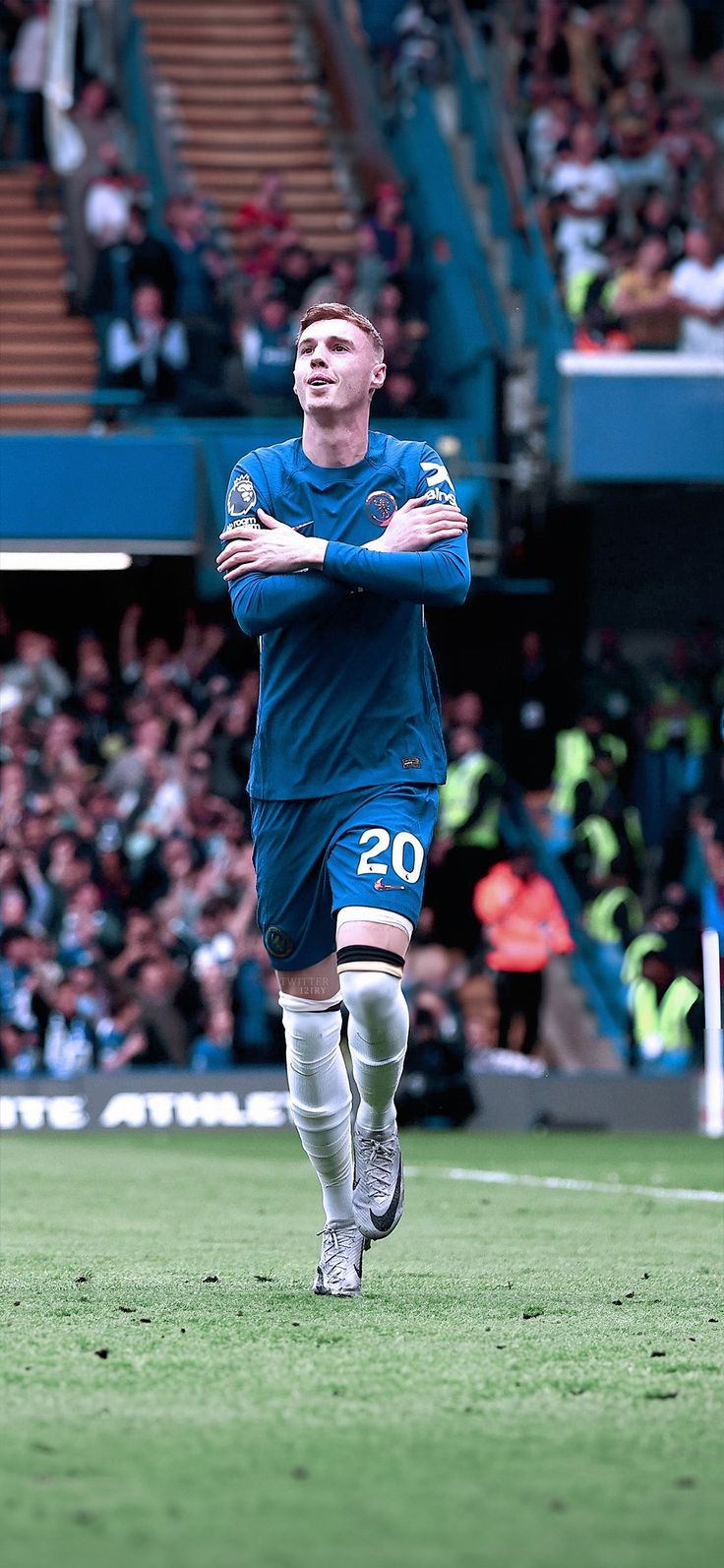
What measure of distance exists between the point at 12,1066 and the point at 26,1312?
12239 millimetres

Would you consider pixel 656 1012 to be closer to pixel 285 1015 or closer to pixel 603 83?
pixel 603 83

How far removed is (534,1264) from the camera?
7578 mm

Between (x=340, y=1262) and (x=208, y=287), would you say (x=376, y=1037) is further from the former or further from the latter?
(x=208, y=287)

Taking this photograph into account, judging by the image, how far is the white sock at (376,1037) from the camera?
613 cm

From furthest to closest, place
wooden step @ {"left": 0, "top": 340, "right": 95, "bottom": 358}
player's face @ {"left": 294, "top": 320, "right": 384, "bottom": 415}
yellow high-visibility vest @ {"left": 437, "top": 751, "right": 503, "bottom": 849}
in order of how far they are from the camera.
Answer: wooden step @ {"left": 0, "top": 340, "right": 95, "bottom": 358}
yellow high-visibility vest @ {"left": 437, "top": 751, "right": 503, "bottom": 849}
player's face @ {"left": 294, "top": 320, "right": 384, "bottom": 415}

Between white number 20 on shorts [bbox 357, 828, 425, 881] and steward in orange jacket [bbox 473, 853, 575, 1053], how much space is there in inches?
507

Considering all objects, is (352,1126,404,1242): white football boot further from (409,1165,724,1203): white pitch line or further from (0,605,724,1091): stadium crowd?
(0,605,724,1091): stadium crowd

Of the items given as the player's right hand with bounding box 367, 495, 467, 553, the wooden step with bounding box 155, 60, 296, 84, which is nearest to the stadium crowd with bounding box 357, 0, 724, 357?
the wooden step with bounding box 155, 60, 296, 84

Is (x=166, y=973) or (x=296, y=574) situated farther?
(x=166, y=973)

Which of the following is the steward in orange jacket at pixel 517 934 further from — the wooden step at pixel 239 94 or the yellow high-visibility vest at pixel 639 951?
the wooden step at pixel 239 94

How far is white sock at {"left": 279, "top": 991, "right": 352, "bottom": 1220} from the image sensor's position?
6551 mm

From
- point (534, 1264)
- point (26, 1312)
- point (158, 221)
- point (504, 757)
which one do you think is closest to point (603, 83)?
point (158, 221)

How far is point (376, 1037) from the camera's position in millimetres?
6262

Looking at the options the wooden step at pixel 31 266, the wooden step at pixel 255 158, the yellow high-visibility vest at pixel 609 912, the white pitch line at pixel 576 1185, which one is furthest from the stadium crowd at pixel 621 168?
the white pitch line at pixel 576 1185
